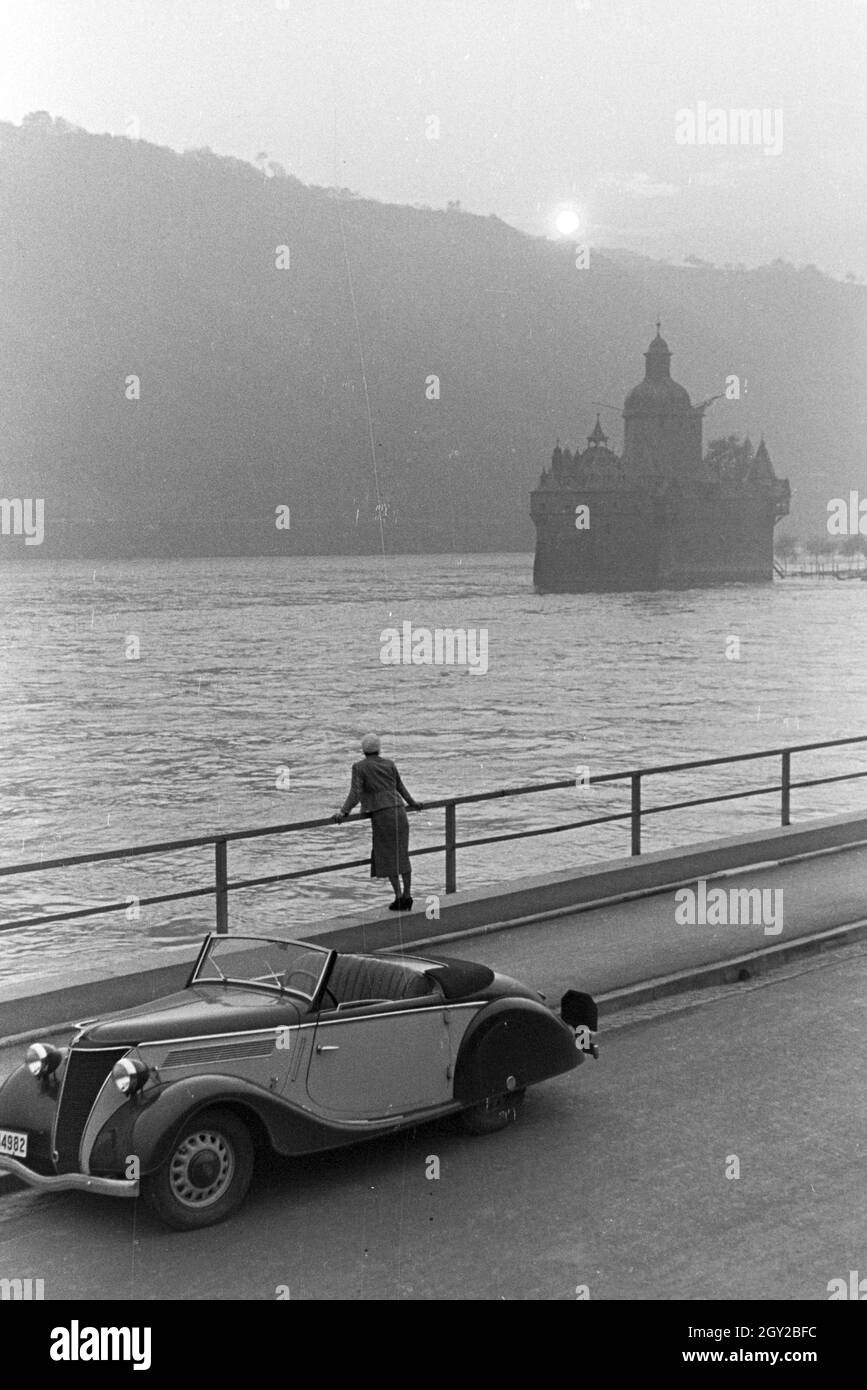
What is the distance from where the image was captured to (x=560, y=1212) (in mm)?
7473

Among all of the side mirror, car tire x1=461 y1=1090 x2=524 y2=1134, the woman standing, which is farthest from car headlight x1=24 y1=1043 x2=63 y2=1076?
the woman standing

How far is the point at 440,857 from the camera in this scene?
35.2 meters

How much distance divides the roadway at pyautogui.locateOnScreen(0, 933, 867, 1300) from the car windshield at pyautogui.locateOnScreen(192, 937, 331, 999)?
96 cm

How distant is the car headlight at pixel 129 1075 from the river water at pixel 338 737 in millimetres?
6127

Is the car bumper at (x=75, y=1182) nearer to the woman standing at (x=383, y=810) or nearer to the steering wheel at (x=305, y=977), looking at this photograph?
the steering wheel at (x=305, y=977)

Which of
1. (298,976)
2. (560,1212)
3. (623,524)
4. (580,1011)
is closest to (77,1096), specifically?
(298,976)

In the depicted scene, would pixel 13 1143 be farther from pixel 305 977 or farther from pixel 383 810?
pixel 383 810

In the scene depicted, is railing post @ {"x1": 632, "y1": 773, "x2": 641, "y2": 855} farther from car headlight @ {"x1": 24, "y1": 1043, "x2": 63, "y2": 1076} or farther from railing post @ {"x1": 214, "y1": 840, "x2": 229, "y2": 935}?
car headlight @ {"x1": 24, "y1": 1043, "x2": 63, "y2": 1076}

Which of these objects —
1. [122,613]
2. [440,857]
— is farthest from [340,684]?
[122,613]

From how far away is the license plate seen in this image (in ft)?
24.4

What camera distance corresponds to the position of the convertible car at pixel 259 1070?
7.19 m

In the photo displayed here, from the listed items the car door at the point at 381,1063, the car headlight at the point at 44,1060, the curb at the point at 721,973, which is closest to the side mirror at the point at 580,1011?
the car door at the point at 381,1063
